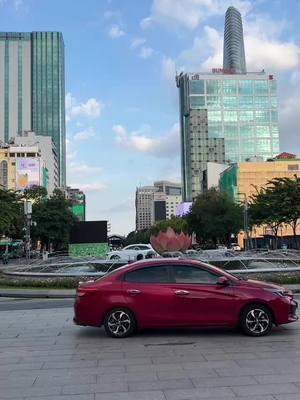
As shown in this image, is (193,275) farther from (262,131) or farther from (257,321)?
(262,131)

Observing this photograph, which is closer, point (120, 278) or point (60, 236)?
point (120, 278)

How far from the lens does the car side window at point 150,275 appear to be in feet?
38.1

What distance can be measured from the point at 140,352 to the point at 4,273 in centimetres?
2446

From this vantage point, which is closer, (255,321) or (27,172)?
(255,321)

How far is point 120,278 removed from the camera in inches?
462

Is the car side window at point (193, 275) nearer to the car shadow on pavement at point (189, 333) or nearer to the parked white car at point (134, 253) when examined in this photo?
the car shadow on pavement at point (189, 333)

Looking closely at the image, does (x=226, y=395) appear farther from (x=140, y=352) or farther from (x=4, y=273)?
(x=4, y=273)

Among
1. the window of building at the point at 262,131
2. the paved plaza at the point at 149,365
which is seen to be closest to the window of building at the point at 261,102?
the window of building at the point at 262,131

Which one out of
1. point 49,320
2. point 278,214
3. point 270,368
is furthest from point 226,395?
point 278,214

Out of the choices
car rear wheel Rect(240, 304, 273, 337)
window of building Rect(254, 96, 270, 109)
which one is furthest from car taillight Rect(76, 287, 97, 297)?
window of building Rect(254, 96, 270, 109)

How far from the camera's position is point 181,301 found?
11305 millimetres

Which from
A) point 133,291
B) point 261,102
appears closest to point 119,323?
point 133,291

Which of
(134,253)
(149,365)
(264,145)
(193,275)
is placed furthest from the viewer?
(264,145)

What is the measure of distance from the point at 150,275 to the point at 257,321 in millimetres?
2328
